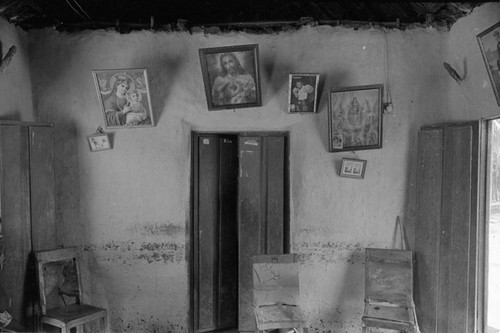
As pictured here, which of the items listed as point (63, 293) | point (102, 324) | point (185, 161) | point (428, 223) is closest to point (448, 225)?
point (428, 223)

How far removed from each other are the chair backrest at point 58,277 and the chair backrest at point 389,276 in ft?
8.92

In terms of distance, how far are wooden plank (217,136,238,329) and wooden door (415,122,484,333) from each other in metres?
1.83

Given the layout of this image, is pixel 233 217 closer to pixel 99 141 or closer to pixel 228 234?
pixel 228 234

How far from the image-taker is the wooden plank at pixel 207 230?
4273mm

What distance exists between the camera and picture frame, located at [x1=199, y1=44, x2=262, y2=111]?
12.5ft

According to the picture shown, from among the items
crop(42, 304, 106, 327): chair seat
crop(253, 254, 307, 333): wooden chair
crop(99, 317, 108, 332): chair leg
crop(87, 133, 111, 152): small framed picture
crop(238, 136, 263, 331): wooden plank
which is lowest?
crop(99, 317, 108, 332): chair leg

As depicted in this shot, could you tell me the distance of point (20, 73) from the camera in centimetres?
386

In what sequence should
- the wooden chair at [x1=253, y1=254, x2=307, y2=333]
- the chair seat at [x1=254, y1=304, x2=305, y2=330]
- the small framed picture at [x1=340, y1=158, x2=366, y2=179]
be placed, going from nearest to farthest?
the chair seat at [x1=254, y1=304, x2=305, y2=330]
the wooden chair at [x1=253, y1=254, x2=307, y2=333]
the small framed picture at [x1=340, y1=158, x2=366, y2=179]

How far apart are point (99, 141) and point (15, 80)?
2.95 feet

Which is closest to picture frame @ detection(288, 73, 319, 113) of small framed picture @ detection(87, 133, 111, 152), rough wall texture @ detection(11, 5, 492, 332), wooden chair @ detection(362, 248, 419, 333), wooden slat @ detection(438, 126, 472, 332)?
rough wall texture @ detection(11, 5, 492, 332)

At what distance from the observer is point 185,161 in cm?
409

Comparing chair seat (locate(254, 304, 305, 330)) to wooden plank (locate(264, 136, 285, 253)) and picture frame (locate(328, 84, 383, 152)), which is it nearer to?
wooden plank (locate(264, 136, 285, 253))

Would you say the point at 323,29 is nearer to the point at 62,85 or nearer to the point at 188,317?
the point at 62,85

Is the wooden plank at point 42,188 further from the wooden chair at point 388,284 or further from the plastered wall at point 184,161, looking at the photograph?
the wooden chair at point 388,284
